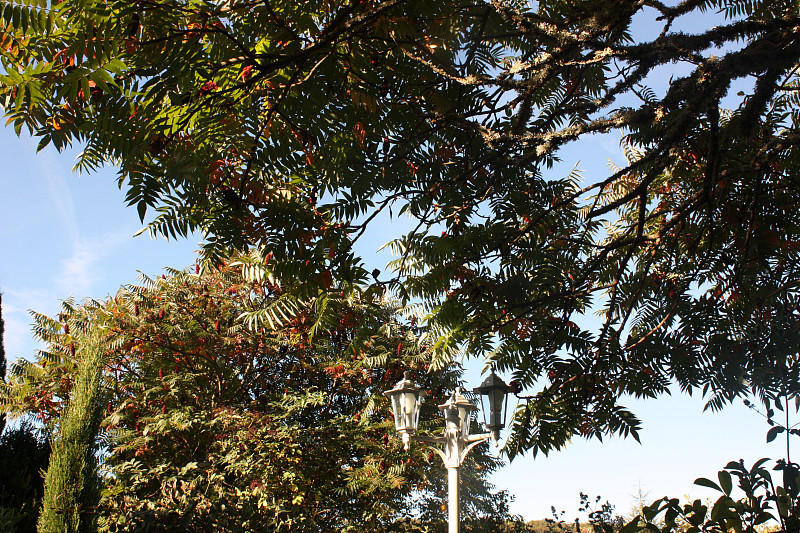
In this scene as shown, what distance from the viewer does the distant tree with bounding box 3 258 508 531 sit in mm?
9266

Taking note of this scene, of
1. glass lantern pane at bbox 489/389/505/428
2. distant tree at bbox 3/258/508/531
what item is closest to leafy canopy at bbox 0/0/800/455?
glass lantern pane at bbox 489/389/505/428

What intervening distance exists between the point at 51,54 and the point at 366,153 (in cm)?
129

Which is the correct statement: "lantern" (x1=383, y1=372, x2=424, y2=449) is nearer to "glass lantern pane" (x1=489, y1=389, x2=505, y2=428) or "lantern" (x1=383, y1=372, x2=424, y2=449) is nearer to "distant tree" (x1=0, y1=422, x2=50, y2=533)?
"glass lantern pane" (x1=489, y1=389, x2=505, y2=428)

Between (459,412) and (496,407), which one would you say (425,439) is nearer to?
(459,412)

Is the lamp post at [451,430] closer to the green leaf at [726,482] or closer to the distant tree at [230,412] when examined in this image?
the distant tree at [230,412]

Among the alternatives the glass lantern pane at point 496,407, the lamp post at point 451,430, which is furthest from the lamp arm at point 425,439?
the glass lantern pane at point 496,407

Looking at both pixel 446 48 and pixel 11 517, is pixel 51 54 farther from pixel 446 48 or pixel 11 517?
pixel 11 517

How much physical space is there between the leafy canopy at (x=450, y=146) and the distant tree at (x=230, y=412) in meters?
5.81

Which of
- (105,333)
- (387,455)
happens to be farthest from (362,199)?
(105,333)

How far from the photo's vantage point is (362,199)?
8.97ft

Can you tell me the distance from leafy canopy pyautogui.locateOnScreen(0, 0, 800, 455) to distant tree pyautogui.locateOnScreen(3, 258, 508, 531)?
5812mm

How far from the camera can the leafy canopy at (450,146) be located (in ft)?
6.87

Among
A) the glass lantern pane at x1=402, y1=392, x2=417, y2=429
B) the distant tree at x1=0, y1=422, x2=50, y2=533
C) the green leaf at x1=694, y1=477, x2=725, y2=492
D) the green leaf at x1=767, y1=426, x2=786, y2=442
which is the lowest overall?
the green leaf at x1=694, y1=477, x2=725, y2=492

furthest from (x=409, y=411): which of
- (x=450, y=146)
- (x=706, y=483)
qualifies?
(x=706, y=483)
